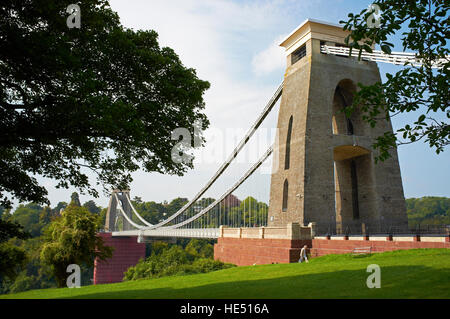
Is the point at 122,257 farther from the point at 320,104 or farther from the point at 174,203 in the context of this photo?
the point at 320,104

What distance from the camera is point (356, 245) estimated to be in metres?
18.8

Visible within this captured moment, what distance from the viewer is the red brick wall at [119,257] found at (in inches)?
2584

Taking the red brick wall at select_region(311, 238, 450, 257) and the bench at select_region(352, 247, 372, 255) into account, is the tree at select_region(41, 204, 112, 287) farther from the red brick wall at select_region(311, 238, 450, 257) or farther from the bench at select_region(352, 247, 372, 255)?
the bench at select_region(352, 247, 372, 255)

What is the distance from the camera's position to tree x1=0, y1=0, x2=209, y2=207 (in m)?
8.20

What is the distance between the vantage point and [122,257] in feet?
224

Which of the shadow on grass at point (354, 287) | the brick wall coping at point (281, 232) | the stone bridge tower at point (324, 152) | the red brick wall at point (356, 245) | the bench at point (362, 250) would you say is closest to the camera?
the shadow on grass at point (354, 287)

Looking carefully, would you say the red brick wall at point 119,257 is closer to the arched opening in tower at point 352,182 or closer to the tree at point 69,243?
the tree at point 69,243

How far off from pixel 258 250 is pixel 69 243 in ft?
39.8

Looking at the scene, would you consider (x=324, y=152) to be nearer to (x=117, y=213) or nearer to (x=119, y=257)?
(x=119, y=257)

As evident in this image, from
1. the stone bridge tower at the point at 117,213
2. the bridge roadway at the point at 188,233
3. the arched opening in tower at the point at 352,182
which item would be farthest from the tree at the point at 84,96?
the stone bridge tower at the point at 117,213

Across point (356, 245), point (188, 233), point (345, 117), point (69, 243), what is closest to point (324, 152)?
point (345, 117)

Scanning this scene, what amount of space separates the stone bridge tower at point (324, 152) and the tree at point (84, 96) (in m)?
17.2

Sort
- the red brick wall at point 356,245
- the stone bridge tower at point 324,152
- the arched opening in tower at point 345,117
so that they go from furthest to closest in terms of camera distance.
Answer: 1. the arched opening in tower at point 345,117
2. the stone bridge tower at point 324,152
3. the red brick wall at point 356,245
